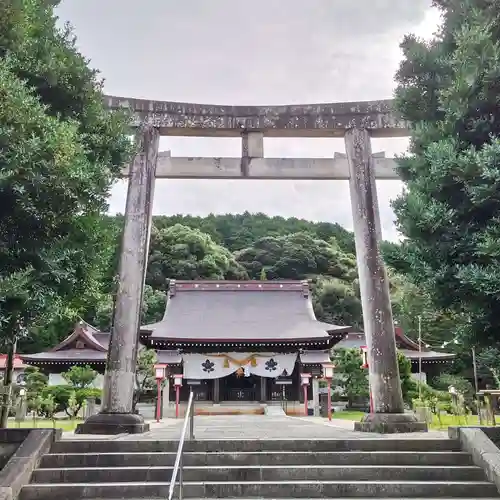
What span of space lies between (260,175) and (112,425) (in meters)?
5.18

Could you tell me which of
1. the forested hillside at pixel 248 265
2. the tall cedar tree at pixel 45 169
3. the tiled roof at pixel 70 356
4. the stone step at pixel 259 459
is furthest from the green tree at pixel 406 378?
the tiled roof at pixel 70 356

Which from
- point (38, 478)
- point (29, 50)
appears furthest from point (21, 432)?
point (29, 50)

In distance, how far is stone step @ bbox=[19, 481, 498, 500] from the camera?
497 centimetres

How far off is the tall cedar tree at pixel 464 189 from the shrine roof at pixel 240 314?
13.0m

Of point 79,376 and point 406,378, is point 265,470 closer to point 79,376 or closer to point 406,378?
point 406,378

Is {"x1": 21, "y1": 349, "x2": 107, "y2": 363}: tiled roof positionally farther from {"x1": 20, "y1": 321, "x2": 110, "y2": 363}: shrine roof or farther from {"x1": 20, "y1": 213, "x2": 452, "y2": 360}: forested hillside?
{"x1": 20, "y1": 213, "x2": 452, "y2": 360}: forested hillside

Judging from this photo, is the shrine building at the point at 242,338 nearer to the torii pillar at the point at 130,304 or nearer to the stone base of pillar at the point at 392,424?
the torii pillar at the point at 130,304

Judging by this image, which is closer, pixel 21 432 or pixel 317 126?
pixel 21 432

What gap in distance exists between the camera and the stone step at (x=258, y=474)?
5289mm

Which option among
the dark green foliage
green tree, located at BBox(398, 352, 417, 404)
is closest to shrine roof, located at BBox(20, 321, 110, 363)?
green tree, located at BBox(398, 352, 417, 404)

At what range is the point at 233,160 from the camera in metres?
9.66

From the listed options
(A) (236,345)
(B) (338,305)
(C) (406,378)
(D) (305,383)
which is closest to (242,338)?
(A) (236,345)

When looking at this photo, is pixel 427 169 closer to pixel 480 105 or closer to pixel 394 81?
pixel 480 105

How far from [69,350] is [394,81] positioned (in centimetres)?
2208
